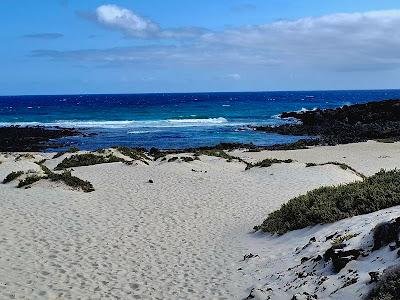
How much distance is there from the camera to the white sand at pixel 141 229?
346 inches

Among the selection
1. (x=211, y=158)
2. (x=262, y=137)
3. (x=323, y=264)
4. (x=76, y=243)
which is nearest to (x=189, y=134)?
(x=262, y=137)

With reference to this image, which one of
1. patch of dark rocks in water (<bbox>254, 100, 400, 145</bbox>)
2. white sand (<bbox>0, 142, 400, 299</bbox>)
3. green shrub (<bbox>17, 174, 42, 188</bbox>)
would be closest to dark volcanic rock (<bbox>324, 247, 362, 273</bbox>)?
white sand (<bbox>0, 142, 400, 299</bbox>)

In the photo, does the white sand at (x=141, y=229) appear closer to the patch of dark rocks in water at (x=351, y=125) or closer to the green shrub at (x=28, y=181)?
the green shrub at (x=28, y=181)

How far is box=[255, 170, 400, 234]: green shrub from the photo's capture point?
1075cm

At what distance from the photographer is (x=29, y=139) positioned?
1978 inches

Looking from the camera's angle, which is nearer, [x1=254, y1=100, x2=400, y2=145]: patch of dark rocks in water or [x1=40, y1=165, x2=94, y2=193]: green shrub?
[x1=40, y1=165, x2=94, y2=193]: green shrub

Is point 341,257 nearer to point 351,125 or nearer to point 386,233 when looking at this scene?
point 386,233

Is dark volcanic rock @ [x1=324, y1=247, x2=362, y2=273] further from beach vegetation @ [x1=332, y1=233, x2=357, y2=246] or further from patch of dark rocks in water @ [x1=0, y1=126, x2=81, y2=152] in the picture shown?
patch of dark rocks in water @ [x1=0, y1=126, x2=81, y2=152]

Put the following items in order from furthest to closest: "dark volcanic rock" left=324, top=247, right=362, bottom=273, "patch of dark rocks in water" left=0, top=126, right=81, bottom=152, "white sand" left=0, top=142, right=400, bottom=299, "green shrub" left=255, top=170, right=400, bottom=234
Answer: "patch of dark rocks in water" left=0, top=126, right=81, bottom=152 → "green shrub" left=255, top=170, right=400, bottom=234 → "white sand" left=0, top=142, right=400, bottom=299 → "dark volcanic rock" left=324, top=247, right=362, bottom=273

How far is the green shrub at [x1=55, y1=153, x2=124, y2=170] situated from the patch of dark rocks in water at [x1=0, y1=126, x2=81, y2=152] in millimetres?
17050

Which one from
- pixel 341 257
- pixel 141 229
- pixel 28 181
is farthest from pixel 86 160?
pixel 341 257

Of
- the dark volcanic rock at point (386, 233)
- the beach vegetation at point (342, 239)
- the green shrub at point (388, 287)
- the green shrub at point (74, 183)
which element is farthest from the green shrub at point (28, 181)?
the green shrub at point (388, 287)

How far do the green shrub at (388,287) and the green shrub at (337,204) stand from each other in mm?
4425

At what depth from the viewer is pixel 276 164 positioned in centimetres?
2452
